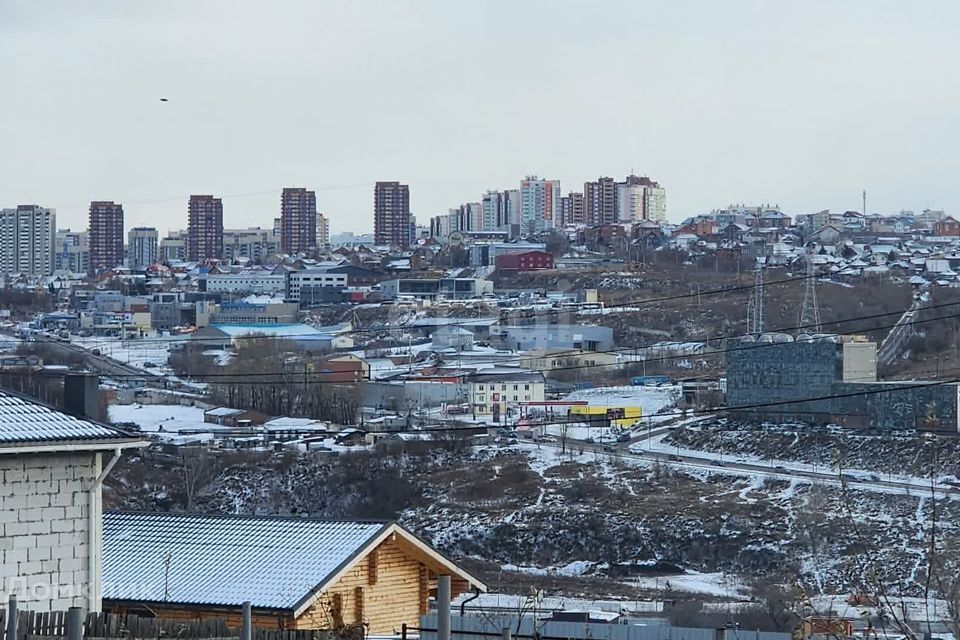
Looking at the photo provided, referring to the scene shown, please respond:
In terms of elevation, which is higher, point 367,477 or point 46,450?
point 46,450

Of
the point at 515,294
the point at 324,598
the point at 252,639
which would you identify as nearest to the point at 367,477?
the point at 324,598

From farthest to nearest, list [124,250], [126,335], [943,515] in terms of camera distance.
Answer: [124,250] < [126,335] < [943,515]

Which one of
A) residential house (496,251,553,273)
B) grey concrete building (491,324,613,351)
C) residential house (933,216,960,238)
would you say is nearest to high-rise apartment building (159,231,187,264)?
residential house (496,251,553,273)

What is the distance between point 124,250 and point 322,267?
3287cm

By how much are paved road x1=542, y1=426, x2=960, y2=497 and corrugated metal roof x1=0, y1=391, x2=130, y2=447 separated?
56.0ft

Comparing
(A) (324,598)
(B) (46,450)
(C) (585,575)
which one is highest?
(B) (46,450)

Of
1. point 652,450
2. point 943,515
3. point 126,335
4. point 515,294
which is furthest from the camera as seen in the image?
point 515,294

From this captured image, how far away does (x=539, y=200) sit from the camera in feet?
335

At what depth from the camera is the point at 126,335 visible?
174ft

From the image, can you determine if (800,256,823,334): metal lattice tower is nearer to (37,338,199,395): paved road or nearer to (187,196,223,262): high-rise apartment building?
(37,338,199,395): paved road

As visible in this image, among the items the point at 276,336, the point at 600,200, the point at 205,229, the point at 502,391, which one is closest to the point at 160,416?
the point at 502,391

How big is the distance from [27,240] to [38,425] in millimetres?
95348

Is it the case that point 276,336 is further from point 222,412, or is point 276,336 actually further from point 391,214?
point 391,214

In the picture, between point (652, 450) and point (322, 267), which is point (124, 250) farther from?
point (652, 450)
